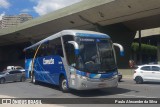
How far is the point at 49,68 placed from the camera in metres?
21.1

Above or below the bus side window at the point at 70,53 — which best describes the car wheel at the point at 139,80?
below

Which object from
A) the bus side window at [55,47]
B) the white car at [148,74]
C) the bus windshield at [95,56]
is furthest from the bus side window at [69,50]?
the white car at [148,74]

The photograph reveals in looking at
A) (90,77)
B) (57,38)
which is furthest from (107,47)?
(57,38)

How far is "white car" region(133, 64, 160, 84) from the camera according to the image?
23438 mm

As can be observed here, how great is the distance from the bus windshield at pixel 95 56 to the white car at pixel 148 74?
24.2 feet

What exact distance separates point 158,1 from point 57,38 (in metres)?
16.7

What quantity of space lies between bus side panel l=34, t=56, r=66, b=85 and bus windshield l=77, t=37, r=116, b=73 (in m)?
2.34

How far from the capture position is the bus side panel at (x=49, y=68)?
19.2m

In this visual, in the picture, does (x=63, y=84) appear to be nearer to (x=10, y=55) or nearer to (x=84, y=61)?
(x=84, y=61)

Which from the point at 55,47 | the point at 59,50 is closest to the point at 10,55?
the point at 55,47

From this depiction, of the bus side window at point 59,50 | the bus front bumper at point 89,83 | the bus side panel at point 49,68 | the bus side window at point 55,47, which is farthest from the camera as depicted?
the bus side panel at point 49,68

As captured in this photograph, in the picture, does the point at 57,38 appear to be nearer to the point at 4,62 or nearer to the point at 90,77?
the point at 90,77
